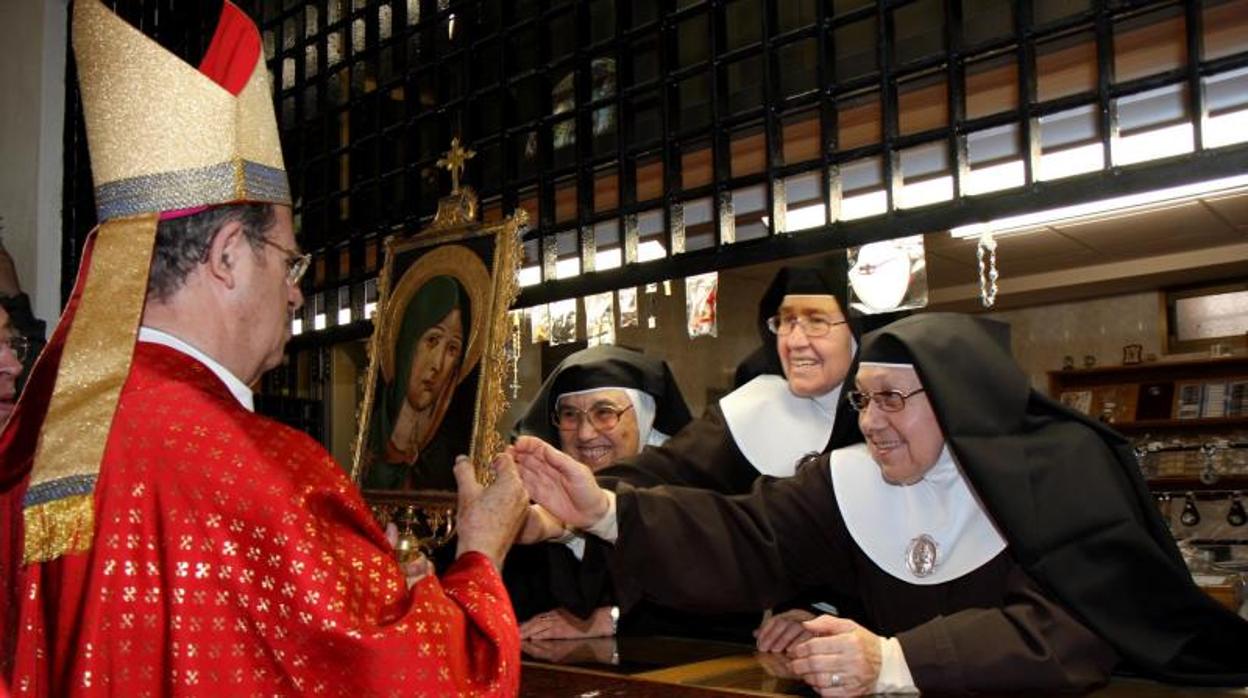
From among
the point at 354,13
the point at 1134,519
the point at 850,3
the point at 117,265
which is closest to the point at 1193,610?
the point at 1134,519

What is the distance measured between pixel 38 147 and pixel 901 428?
4757mm

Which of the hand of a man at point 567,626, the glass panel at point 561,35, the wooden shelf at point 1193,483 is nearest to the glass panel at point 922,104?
the glass panel at point 561,35

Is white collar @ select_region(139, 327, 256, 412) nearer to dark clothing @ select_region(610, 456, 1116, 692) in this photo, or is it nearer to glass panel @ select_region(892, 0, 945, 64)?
dark clothing @ select_region(610, 456, 1116, 692)

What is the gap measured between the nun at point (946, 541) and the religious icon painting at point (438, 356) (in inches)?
17.1

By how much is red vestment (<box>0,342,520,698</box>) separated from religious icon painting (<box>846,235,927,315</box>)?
1.97 metres

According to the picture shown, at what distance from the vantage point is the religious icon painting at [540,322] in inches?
163

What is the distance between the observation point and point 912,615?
108 inches

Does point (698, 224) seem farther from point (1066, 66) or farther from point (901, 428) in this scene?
point (1066, 66)

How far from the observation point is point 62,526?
1.60 m

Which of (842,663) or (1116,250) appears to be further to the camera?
(1116,250)

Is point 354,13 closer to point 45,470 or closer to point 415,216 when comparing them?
point 415,216

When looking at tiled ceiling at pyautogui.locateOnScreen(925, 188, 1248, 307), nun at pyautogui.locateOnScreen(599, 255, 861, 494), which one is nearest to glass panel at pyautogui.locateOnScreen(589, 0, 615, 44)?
nun at pyautogui.locateOnScreen(599, 255, 861, 494)

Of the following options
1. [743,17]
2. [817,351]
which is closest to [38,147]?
[743,17]

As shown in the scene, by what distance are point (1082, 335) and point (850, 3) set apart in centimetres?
758
